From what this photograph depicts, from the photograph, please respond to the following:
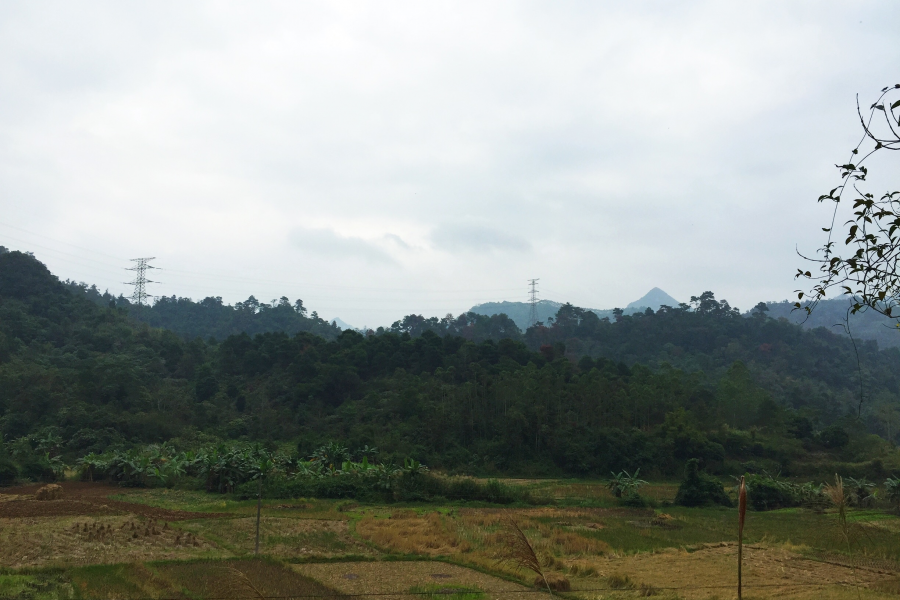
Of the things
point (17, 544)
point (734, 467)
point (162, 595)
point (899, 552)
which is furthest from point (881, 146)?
point (734, 467)

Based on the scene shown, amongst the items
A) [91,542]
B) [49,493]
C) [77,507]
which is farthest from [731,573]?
[49,493]

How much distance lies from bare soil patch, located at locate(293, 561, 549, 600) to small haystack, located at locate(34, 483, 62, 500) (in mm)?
16511

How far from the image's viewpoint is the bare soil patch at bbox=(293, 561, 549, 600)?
1378 cm

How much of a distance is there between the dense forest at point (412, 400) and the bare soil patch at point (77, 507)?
43.8ft

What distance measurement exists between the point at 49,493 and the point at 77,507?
12.3ft

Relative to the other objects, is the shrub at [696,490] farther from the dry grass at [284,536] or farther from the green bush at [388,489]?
the dry grass at [284,536]

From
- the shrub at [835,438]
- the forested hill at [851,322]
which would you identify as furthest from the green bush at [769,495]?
the forested hill at [851,322]

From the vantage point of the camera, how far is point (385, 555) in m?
17.8

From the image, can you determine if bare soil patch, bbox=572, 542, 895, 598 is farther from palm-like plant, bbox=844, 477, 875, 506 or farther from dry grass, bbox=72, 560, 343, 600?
palm-like plant, bbox=844, 477, 875, 506

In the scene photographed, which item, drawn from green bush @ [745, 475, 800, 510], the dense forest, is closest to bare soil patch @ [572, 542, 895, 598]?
green bush @ [745, 475, 800, 510]

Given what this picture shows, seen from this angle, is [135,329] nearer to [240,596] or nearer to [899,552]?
[240,596]

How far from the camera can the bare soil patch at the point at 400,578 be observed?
543 inches

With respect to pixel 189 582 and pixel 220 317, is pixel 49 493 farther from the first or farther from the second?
pixel 220 317

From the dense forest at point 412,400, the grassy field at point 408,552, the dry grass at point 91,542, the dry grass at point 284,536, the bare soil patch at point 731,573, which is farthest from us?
the dense forest at point 412,400
